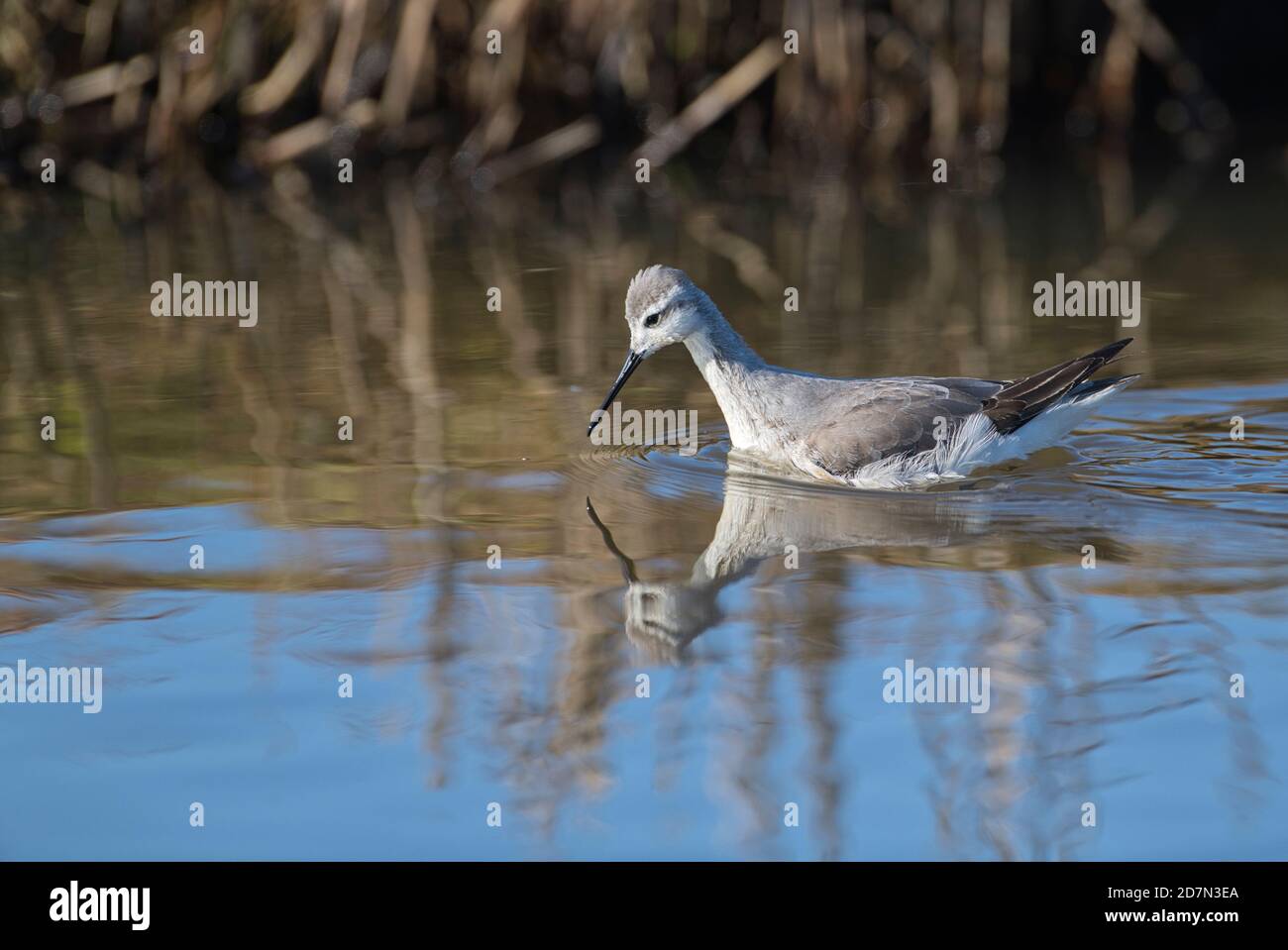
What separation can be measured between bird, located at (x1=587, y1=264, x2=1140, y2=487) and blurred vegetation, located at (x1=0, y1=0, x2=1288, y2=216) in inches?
336

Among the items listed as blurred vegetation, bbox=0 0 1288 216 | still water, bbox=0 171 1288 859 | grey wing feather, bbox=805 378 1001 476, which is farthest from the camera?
blurred vegetation, bbox=0 0 1288 216

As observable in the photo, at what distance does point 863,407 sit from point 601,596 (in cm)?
198

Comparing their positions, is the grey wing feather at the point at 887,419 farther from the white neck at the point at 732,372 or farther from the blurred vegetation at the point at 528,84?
the blurred vegetation at the point at 528,84

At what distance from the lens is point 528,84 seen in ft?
56.9

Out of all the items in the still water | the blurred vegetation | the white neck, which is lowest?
the still water

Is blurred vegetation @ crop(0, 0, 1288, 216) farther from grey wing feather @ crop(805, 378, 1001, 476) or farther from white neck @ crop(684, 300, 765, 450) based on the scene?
grey wing feather @ crop(805, 378, 1001, 476)

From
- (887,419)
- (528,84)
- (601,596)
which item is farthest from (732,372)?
(528,84)

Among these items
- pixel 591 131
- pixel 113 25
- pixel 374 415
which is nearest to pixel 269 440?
pixel 374 415

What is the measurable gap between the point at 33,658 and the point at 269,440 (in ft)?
9.14

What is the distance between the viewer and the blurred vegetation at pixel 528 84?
54.3 feet

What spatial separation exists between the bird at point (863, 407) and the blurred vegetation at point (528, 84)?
28.0ft

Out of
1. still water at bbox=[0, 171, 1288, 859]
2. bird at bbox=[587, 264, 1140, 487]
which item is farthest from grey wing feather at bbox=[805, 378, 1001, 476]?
still water at bbox=[0, 171, 1288, 859]

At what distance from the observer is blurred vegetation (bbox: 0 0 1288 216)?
16.5 meters

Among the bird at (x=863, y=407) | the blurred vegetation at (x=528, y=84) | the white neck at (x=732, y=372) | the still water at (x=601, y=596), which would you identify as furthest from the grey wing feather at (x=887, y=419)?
the blurred vegetation at (x=528, y=84)
